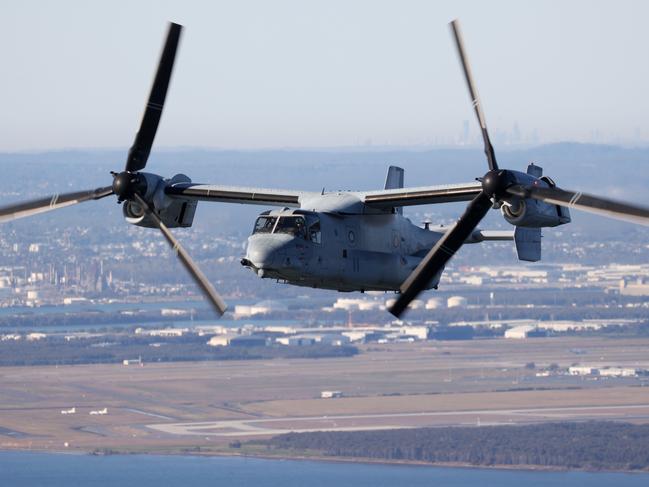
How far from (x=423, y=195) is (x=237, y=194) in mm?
6811

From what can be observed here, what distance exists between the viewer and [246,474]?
15600cm

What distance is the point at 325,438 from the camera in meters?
166

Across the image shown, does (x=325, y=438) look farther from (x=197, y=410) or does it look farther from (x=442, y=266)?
(x=442, y=266)

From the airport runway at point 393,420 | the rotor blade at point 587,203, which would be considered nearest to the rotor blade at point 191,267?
the rotor blade at point 587,203

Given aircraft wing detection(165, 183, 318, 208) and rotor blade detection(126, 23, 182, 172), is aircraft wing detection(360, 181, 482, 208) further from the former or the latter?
rotor blade detection(126, 23, 182, 172)

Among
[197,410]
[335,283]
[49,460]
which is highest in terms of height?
[197,410]

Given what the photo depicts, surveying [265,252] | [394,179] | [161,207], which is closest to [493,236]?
[394,179]

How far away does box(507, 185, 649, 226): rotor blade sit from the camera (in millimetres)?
51094

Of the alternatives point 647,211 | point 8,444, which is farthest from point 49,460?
point 647,211

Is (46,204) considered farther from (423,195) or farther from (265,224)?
(423,195)

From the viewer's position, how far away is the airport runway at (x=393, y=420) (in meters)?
172

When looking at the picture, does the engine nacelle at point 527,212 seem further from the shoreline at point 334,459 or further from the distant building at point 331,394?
the distant building at point 331,394

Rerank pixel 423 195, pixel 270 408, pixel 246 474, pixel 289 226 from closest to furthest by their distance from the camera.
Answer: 1. pixel 289 226
2. pixel 423 195
3. pixel 246 474
4. pixel 270 408

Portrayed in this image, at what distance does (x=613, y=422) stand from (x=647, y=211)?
124257mm
